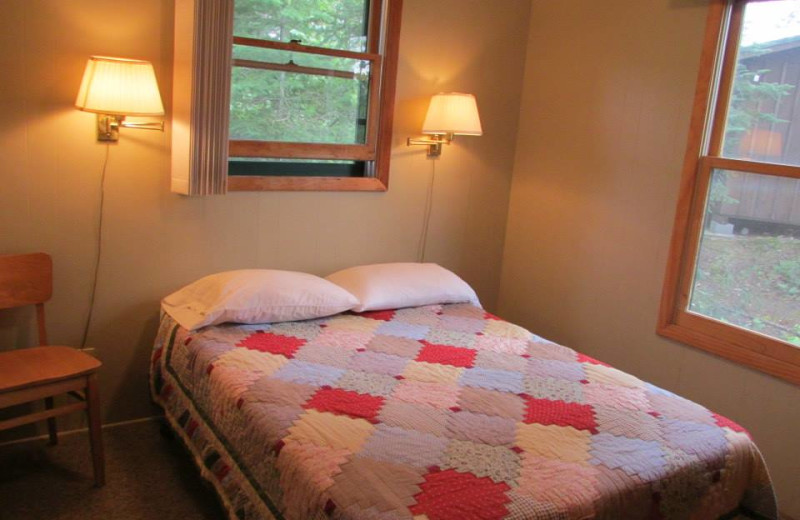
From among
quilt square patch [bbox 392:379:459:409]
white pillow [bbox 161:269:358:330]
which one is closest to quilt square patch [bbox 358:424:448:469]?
quilt square patch [bbox 392:379:459:409]

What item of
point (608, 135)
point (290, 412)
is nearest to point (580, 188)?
point (608, 135)

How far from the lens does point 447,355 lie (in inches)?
101

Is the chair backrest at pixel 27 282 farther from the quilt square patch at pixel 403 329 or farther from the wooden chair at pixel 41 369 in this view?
the quilt square patch at pixel 403 329

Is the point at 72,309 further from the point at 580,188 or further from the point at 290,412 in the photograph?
the point at 580,188

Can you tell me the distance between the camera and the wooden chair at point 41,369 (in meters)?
2.24

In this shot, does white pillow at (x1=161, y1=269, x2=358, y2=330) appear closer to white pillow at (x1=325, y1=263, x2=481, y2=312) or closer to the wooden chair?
white pillow at (x1=325, y1=263, x2=481, y2=312)

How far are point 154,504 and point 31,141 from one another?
56.2 inches

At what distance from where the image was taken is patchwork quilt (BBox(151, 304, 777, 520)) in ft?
5.54

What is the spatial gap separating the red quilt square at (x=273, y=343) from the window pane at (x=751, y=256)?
176 centimetres

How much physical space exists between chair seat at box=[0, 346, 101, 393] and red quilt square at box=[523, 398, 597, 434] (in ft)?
4.98

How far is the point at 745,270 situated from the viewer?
2795mm

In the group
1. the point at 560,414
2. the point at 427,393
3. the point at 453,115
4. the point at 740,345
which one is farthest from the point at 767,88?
the point at 427,393

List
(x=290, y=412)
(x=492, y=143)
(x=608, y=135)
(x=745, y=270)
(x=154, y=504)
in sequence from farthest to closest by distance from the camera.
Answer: (x=492, y=143) < (x=608, y=135) < (x=745, y=270) < (x=154, y=504) < (x=290, y=412)

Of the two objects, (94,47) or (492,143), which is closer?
(94,47)
